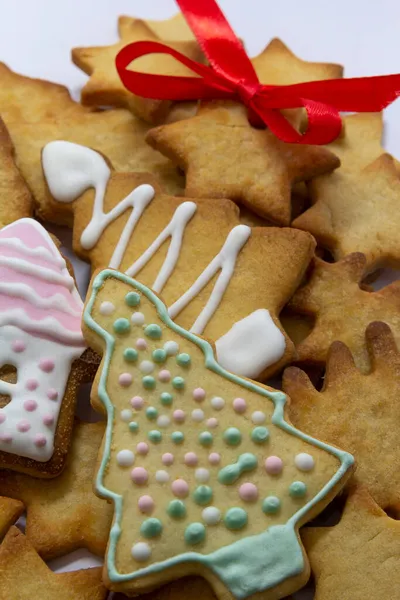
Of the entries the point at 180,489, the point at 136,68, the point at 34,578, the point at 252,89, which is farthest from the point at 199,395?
the point at 136,68

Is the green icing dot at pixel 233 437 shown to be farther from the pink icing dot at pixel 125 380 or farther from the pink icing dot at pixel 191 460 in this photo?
the pink icing dot at pixel 125 380

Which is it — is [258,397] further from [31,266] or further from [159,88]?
[159,88]

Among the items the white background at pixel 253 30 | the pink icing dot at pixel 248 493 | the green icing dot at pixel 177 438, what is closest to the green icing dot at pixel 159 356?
the green icing dot at pixel 177 438

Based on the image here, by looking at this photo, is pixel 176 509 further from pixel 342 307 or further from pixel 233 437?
pixel 342 307

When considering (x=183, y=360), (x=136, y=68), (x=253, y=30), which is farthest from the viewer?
(x=253, y=30)

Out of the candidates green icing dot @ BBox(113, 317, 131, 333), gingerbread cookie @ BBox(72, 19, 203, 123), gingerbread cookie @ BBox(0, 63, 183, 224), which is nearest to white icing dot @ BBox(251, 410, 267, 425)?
green icing dot @ BBox(113, 317, 131, 333)

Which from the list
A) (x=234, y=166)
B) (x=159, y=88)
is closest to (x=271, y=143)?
(x=234, y=166)
